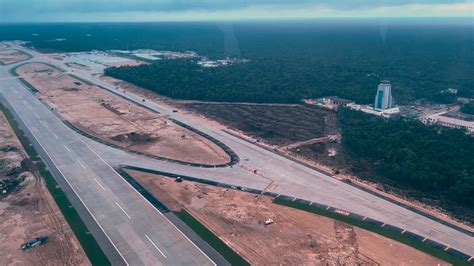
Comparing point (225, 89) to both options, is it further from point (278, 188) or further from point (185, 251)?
point (185, 251)

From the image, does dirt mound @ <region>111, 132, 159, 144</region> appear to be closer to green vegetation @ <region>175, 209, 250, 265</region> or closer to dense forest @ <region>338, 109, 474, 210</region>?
green vegetation @ <region>175, 209, 250, 265</region>

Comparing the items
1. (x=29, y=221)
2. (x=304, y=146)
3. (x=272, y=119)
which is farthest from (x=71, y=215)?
(x=272, y=119)

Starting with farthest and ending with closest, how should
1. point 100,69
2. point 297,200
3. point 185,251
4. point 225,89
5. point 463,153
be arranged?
point 100,69 → point 225,89 → point 463,153 → point 297,200 → point 185,251

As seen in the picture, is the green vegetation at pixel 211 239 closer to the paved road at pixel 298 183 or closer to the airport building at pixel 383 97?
the paved road at pixel 298 183

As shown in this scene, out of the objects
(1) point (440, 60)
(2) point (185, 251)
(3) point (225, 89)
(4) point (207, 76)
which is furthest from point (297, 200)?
(1) point (440, 60)

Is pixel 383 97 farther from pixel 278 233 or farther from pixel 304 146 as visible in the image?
pixel 278 233

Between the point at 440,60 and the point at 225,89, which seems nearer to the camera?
the point at 225,89

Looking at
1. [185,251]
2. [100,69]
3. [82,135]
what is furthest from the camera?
[100,69]
